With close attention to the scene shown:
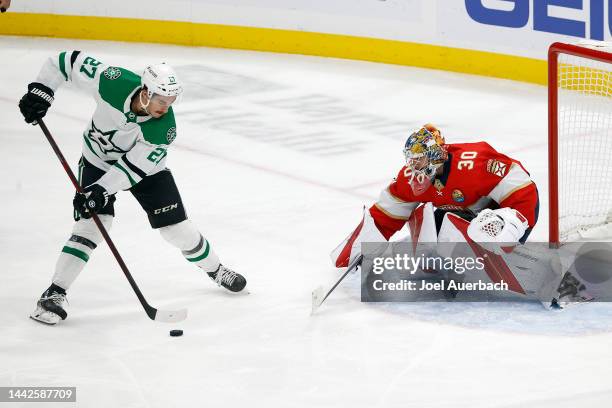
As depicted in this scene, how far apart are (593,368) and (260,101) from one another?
4.62m

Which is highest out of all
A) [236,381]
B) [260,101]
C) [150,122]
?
[150,122]

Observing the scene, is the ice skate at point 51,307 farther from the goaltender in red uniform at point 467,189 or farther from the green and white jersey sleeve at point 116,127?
the goaltender in red uniform at point 467,189

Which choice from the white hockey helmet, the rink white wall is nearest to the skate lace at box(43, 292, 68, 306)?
the white hockey helmet

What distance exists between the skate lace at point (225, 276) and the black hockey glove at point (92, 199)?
2.24 feet

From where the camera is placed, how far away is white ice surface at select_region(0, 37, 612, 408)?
4.04 metres

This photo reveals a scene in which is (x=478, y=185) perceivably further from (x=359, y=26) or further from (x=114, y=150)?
(x=359, y=26)

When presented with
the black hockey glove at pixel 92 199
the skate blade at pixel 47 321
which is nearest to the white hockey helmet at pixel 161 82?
the black hockey glove at pixel 92 199

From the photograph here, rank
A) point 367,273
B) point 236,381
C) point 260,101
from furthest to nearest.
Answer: point 260,101 → point 367,273 → point 236,381

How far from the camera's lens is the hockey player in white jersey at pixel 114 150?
4387 millimetres

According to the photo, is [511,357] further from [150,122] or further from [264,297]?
[150,122]

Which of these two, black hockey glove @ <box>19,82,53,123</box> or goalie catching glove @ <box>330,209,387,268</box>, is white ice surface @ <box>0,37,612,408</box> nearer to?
goalie catching glove @ <box>330,209,387,268</box>

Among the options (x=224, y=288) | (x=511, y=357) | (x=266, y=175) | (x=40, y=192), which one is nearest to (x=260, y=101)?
(x=266, y=175)

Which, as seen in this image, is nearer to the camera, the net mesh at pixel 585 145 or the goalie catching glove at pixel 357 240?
the goalie catching glove at pixel 357 240

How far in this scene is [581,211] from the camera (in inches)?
213
